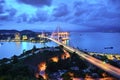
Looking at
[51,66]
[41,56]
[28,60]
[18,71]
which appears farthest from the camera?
[41,56]

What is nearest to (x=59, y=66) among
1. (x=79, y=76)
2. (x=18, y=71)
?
(x=79, y=76)

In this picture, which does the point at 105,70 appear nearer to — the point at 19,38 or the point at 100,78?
the point at 100,78

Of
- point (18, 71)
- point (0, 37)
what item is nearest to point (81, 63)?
point (18, 71)

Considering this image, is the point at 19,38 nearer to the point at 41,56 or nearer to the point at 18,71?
the point at 41,56

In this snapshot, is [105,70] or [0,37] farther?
[0,37]

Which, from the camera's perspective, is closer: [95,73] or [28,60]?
[95,73]

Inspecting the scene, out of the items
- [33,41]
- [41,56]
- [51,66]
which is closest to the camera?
[51,66]

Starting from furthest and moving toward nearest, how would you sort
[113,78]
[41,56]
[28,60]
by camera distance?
[41,56], [28,60], [113,78]

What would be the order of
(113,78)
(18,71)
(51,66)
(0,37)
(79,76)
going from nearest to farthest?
(18,71)
(113,78)
(79,76)
(51,66)
(0,37)

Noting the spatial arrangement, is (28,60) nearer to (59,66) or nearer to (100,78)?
(59,66)
